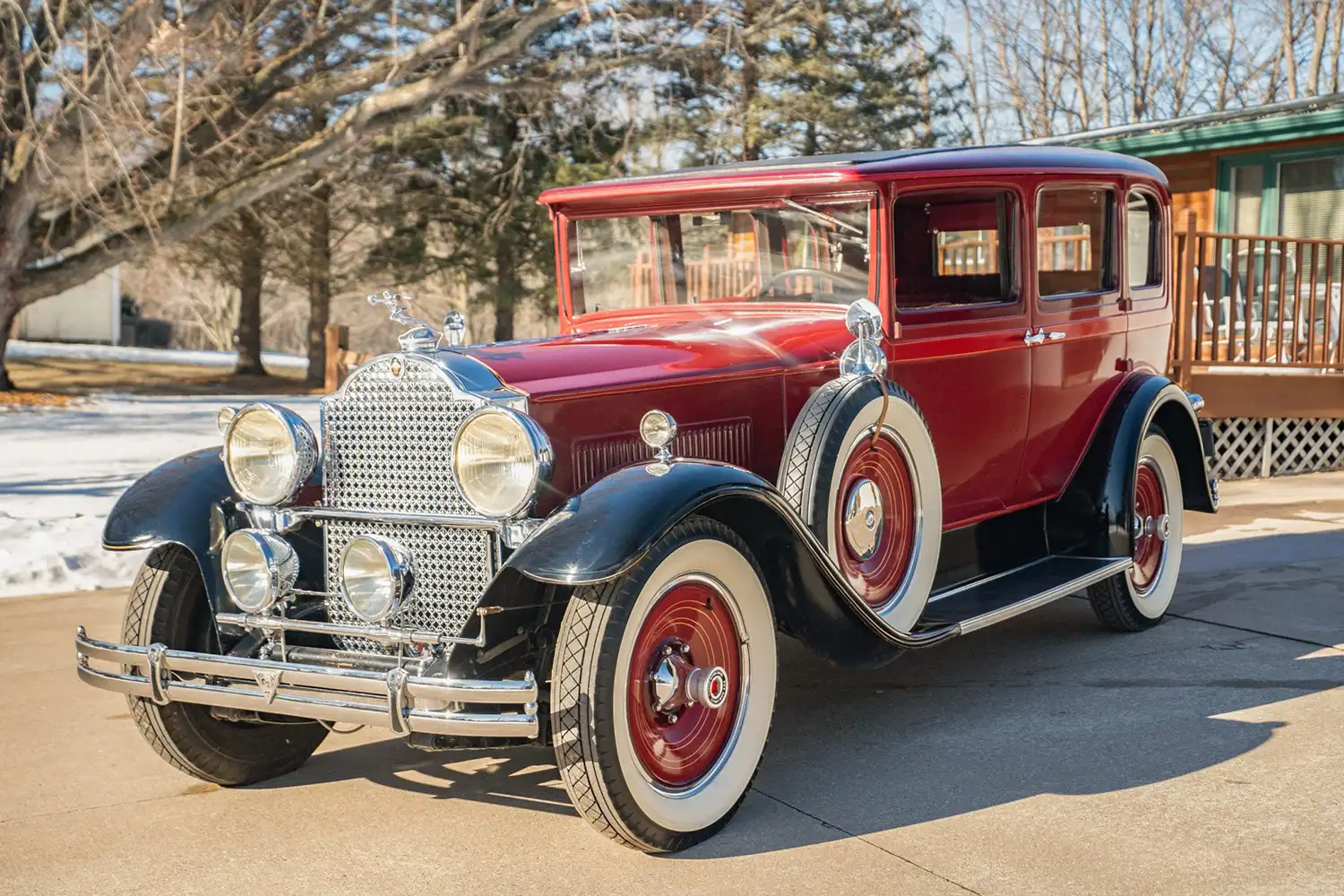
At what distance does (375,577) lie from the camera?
11.6ft

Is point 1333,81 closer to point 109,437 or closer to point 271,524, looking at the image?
point 109,437

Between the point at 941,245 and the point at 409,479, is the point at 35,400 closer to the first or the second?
the point at 941,245

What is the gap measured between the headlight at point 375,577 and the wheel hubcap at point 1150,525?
11.3ft

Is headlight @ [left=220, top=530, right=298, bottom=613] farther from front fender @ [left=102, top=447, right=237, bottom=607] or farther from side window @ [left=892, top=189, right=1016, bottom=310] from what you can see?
side window @ [left=892, top=189, right=1016, bottom=310]

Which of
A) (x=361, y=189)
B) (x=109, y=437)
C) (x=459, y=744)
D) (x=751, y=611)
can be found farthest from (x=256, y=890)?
(x=361, y=189)

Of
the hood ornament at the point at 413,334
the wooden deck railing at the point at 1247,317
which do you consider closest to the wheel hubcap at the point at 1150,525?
the hood ornament at the point at 413,334

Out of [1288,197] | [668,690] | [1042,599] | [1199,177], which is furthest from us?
[1199,177]

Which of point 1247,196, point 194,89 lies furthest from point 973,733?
point 194,89

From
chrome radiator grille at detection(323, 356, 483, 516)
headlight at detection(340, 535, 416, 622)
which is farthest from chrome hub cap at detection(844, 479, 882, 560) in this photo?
headlight at detection(340, 535, 416, 622)

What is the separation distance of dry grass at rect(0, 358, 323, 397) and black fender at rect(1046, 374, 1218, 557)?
1422 cm

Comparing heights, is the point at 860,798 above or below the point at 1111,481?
below

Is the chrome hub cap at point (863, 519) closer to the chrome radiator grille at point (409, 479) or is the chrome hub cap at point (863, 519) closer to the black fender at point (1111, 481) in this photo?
the chrome radiator grille at point (409, 479)

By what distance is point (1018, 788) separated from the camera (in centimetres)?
380

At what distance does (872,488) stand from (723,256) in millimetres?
1264
